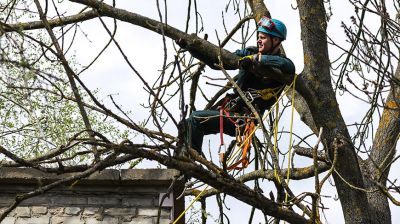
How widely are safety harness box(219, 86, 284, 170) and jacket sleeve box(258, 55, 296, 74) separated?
0.43 m

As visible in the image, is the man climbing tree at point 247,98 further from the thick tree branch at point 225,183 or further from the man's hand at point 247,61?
the thick tree branch at point 225,183

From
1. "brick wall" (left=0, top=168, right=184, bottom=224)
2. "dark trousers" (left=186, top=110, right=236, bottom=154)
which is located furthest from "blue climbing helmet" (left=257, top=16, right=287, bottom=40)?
"brick wall" (left=0, top=168, right=184, bottom=224)

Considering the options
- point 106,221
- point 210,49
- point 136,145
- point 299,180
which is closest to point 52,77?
point 136,145

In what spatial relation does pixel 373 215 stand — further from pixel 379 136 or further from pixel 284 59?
pixel 284 59

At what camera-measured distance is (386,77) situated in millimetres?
7812

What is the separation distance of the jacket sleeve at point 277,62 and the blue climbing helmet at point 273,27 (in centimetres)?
51

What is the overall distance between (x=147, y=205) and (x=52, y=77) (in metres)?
2.91

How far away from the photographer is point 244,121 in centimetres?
787

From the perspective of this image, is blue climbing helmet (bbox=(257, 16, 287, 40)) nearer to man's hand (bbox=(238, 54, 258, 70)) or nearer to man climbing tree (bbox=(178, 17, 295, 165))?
man climbing tree (bbox=(178, 17, 295, 165))

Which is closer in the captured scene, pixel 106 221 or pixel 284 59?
pixel 284 59

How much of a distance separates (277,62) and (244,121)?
2.45 ft

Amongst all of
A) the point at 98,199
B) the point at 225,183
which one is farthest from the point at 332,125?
the point at 98,199

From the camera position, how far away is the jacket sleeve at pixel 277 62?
287 inches

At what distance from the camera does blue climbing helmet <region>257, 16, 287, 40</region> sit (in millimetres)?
7879
